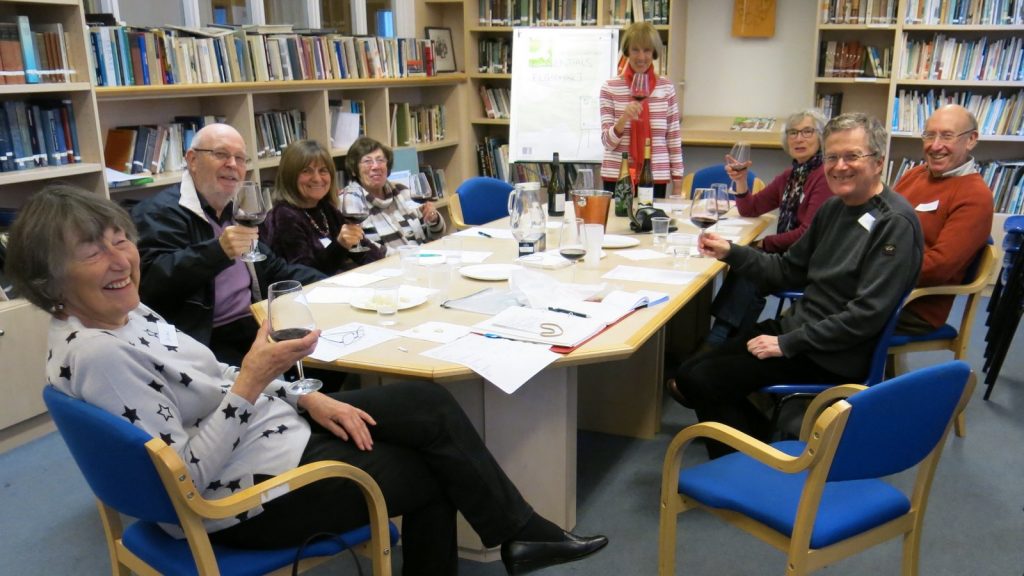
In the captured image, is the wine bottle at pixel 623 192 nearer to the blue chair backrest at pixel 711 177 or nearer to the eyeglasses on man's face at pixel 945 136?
the blue chair backrest at pixel 711 177

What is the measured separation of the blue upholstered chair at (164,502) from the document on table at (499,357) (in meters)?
0.38

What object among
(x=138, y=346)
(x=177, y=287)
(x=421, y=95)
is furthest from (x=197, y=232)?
(x=421, y=95)

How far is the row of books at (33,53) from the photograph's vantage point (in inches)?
120

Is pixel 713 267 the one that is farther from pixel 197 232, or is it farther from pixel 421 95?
pixel 421 95

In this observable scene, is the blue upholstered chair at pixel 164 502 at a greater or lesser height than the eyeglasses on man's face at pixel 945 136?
lesser

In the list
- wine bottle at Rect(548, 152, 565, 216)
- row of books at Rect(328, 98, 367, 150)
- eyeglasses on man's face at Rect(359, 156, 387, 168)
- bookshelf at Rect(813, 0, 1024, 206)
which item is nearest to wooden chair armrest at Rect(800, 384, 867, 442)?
wine bottle at Rect(548, 152, 565, 216)

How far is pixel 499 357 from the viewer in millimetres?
1932

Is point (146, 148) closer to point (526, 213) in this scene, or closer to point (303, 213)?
point (303, 213)

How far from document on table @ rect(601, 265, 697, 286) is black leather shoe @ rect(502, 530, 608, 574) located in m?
0.89

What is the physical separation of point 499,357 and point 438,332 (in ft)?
0.77

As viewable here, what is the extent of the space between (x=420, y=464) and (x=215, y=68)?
289cm

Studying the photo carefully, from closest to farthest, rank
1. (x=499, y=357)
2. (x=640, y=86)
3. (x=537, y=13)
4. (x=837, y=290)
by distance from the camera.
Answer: (x=499, y=357)
(x=837, y=290)
(x=640, y=86)
(x=537, y=13)

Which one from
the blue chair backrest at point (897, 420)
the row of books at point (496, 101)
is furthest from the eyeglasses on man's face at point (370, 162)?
the row of books at point (496, 101)

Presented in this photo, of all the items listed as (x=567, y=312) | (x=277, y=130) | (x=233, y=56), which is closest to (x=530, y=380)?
(x=567, y=312)
